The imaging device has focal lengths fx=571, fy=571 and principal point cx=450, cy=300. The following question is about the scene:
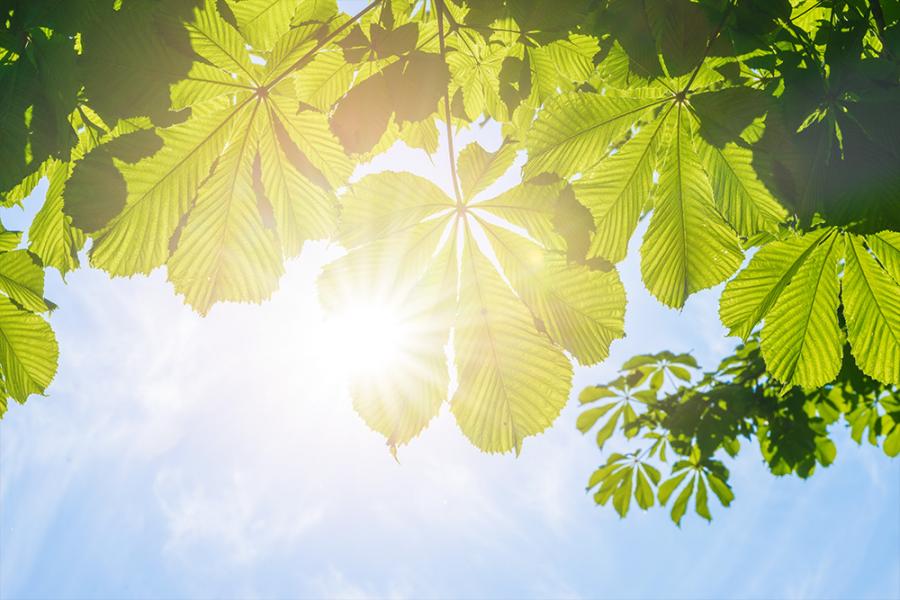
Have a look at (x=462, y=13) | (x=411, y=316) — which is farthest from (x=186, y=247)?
(x=462, y=13)

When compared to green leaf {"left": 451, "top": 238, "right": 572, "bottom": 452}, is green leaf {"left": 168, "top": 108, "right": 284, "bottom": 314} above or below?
above

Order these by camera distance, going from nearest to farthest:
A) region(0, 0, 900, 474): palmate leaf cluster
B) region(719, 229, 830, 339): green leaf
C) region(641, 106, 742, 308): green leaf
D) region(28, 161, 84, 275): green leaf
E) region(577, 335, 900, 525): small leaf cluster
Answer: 1. region(0, 0, 900, 474): palmate leaf cluster
2. region(641, 106, 742, 308): green leaf
3. region(719, 229, 830, 339): green leaf
4. region(28, 161, 84, 275): green leaf
5. region(577, 335, 900, 525): small leaf cluster

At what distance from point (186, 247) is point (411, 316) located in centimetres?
46

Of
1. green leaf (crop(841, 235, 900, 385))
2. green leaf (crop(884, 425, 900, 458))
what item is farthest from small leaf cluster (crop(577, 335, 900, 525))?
green leaf (crop(841, 235, 900, 385))

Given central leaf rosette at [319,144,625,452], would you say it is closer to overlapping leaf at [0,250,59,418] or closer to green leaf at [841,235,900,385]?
green leaf at [841,235,900,385]

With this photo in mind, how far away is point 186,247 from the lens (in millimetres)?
1114

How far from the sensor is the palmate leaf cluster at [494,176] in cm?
104

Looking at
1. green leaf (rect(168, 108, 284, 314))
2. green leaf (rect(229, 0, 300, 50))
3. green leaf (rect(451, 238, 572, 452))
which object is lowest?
green leaf (rect(451, 238, 572, 452))

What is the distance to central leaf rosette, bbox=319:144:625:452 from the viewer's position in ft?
3.61

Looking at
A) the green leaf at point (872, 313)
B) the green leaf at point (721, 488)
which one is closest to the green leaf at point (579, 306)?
the green leaf at point (872, 313)

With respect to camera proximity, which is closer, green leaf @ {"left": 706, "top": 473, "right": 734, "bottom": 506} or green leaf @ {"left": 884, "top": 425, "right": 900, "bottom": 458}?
green leaf @ {"left": 884, "top": 425, "right": 900, "bottom": 458}

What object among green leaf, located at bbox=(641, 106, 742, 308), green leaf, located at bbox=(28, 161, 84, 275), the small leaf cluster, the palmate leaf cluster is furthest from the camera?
the small leaf cluster

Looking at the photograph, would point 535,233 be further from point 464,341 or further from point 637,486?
point 637,486

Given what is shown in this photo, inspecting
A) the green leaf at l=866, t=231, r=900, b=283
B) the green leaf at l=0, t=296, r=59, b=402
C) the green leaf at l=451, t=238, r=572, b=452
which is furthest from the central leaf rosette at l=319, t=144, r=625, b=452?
the green leaf at l=0, t=296, r=59, b=402
